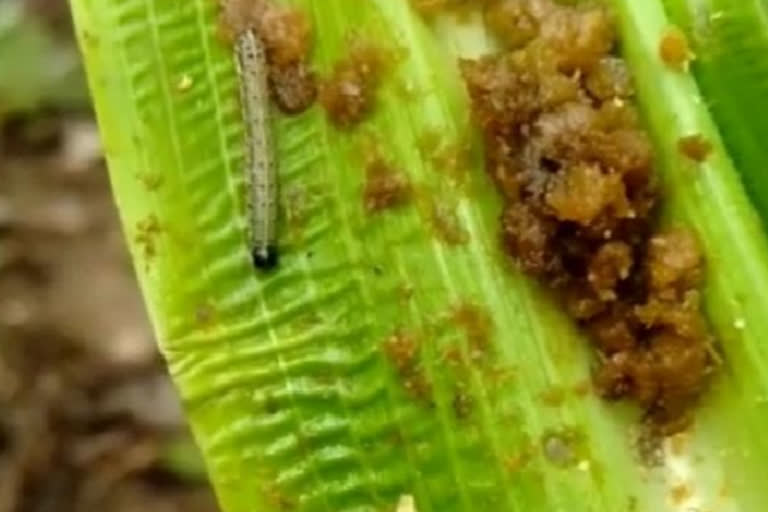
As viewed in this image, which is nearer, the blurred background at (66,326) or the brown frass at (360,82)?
the brown frass at (360,82)

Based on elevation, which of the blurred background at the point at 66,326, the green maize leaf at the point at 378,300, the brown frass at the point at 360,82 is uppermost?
the blurred background at the point at 66,326

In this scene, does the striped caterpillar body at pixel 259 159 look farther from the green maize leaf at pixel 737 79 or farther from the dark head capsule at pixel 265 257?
the green maize leaf at pixel 737 79

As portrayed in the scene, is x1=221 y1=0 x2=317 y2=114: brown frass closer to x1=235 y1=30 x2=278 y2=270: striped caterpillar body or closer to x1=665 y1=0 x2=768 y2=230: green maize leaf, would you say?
x1=235 y1=30 x2=278 y2=270: striped caterpillar body

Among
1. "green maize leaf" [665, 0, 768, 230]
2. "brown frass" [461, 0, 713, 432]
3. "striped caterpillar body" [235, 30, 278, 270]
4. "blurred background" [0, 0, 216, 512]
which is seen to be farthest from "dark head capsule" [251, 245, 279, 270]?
"blurred background" [0, 0, 216, 512]

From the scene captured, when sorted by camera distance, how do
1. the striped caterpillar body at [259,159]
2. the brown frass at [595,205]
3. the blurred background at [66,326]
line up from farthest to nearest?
the blurred background at [66,326], the striped caterpillar body at [259,159], the brown frass at [595,205]

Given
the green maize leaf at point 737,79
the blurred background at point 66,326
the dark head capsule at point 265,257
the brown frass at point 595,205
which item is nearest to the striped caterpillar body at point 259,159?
the dark head capsule at point 265,257

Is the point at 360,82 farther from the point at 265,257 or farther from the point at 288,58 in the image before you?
the point at 265,257
